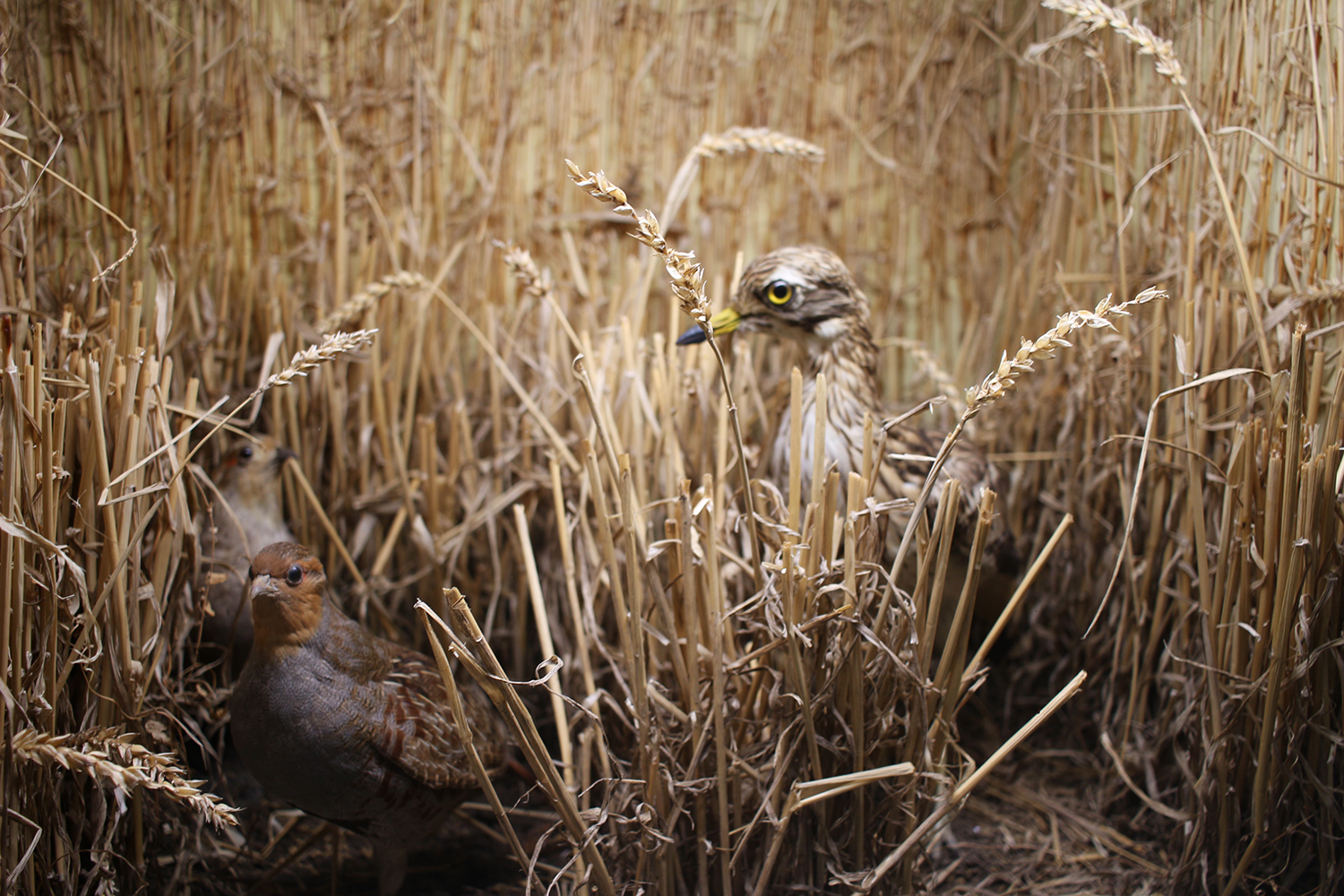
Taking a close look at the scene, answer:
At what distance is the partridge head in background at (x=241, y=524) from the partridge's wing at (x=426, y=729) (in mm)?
439

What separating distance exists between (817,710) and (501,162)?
66.5 inches

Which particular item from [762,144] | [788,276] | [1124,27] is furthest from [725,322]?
[1124,27]

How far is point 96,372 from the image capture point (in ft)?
4.48

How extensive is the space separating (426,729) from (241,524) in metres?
0.68

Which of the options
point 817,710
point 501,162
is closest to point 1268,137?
point 817,710

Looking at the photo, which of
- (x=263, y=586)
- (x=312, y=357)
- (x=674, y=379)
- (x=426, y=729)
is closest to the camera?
(x=312, y=357)

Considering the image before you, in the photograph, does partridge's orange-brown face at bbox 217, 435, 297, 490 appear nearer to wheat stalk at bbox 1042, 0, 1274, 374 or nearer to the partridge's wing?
the partridge's wing

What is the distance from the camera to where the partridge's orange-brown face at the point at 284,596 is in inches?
55.6

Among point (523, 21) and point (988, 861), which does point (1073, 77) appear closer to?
point (523, 21)

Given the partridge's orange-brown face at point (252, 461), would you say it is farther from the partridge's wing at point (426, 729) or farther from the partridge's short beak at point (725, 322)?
the partridge's short beak at point (725, 322)

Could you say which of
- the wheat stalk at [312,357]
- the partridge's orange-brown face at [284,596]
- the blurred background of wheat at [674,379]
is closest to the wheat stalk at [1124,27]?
the blurred background of wheat at [674,379]

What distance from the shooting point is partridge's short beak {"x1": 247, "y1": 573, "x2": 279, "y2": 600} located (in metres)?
1.39

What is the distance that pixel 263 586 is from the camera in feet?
4.58

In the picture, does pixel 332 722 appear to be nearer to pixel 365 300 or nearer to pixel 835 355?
pixel 365 300
